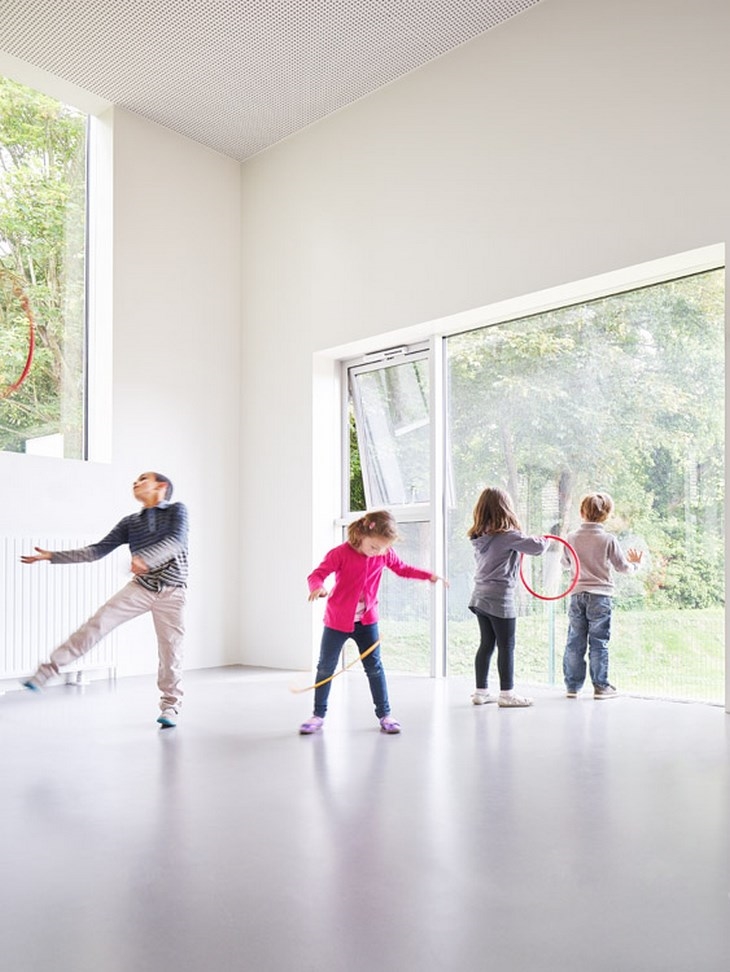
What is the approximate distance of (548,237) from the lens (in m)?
5.14

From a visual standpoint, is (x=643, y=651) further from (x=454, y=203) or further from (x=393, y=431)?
(x=454, y=203)

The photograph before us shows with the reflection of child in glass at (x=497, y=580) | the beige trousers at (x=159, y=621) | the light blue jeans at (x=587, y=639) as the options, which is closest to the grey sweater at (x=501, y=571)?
the reflection of child in glass at (x=497, y=580)

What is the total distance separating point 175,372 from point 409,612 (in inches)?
103

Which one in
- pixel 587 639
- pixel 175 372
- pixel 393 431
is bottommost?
pixel 587 639

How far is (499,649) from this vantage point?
4840 millimetres

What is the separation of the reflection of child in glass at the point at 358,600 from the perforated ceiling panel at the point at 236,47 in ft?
11.1

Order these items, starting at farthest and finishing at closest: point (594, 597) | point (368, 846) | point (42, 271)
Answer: point (42, 271) → point (594, 597) → point (368, 846)

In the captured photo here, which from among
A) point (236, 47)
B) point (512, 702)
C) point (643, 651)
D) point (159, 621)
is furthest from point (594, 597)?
point (236, 47)

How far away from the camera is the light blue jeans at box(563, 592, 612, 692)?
4.93m

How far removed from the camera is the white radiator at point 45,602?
5.45 meters

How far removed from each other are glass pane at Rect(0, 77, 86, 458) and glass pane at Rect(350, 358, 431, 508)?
214cm

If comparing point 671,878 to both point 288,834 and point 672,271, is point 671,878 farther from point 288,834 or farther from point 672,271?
point 672,271

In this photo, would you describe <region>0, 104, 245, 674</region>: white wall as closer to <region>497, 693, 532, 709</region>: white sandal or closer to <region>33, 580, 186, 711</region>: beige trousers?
<region>33, 580, 186, 711</region>: beige trousers

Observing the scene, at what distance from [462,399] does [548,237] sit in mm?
1339
